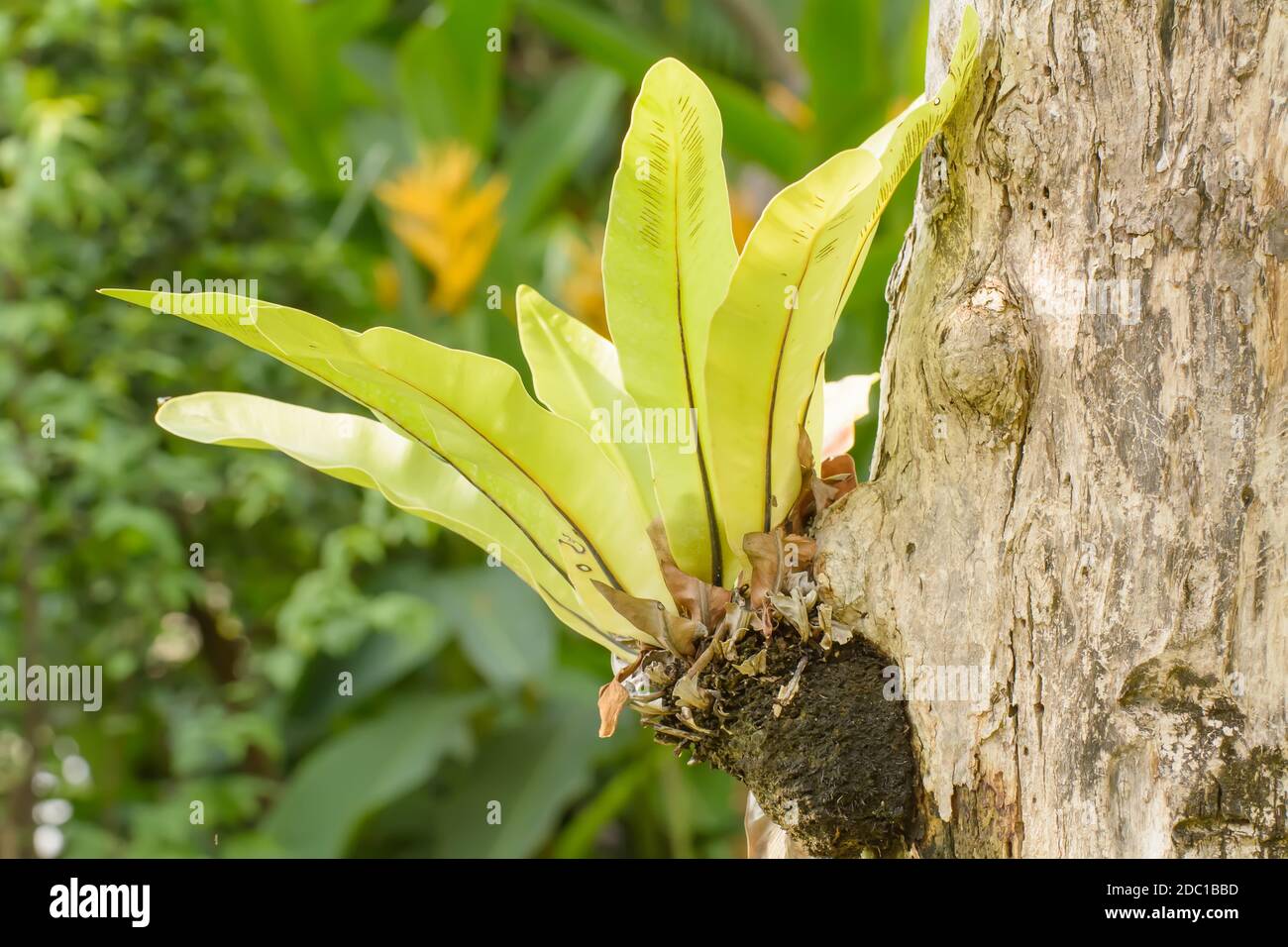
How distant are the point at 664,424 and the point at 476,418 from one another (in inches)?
4.2

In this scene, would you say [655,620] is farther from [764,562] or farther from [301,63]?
[301,63]

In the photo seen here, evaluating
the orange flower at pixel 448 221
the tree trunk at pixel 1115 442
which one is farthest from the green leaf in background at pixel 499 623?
the tree trunk at pixel 1115 442

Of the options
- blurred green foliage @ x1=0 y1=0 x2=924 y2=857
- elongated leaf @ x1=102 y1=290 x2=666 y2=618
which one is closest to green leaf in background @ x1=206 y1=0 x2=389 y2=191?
blurred green foliage @ x1=0 y1=0 x2=924 y2=857

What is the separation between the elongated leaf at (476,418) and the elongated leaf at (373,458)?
2cm

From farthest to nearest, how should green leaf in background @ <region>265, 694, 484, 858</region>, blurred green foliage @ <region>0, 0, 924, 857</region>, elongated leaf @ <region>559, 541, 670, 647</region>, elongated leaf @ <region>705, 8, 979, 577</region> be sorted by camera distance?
green leaf in background @ <region>265, 694, 484, 858</region> < blurred green foliage @ <region>0, 0, 924, 857</region> < elongated leaf @ <region>559, 541, 670, 647</region> < elongated leaf @ <region>705, 8, 979, 577</region>

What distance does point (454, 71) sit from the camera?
2.18 metres

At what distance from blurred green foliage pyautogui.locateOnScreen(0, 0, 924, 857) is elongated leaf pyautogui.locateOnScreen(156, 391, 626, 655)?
1.02 meters

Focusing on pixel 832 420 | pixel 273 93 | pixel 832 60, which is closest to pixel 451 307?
pixel 273 93

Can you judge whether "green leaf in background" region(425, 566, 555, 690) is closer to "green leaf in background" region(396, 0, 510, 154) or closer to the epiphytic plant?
"green leaf in background" region(396, 0, 510, 154)

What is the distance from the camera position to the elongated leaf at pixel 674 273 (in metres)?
0.53

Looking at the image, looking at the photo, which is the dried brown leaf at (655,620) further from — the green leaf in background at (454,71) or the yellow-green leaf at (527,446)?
the green leaf in background at (454,71)

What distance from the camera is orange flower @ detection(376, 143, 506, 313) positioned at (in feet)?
6.25
